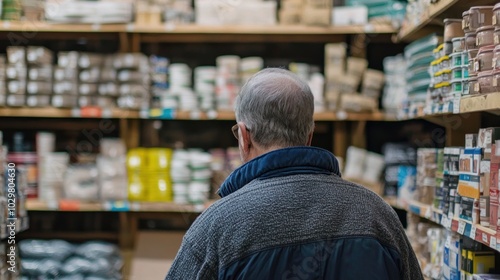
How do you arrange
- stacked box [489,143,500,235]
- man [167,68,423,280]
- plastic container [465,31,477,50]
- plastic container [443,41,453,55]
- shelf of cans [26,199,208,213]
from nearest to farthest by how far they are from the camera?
man [167,68,423,280], stacked box [489,143,500,235], plastic container [465,31,477,50], plastic container [443,41,453,55], shelf of cans [26,199,208,213]

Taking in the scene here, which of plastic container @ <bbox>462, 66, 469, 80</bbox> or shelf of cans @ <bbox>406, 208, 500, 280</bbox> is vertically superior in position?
plastic container @ <bbox>462, 66, 469, 80</bbox>

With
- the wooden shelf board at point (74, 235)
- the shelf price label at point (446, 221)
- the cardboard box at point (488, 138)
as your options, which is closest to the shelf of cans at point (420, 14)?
the cardboard box at point (488, 138)

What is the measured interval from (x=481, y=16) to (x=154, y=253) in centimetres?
355

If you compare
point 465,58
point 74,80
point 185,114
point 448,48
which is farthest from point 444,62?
point 74,80

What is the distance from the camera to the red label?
5.32 meters

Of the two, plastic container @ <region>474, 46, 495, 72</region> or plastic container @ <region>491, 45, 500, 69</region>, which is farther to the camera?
plastic container @ <region>474, 46, 495, 72</region>

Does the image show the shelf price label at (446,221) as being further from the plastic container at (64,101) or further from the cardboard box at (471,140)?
the plastic container at (64,101)

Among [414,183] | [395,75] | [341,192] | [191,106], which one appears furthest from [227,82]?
[341,192]

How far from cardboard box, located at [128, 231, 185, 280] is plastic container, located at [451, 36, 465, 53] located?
122 inches

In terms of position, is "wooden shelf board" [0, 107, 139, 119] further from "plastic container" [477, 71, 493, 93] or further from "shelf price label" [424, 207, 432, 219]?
"plastic container" [477, 71, 493, 93]

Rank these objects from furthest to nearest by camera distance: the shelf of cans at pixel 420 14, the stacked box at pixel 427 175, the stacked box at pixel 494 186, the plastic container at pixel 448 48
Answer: the stacked box at pixel 427 175
the shelf of cans at pixel 420 14
the plastic container at pixel 448 48
the stacked box at pixel 494 186

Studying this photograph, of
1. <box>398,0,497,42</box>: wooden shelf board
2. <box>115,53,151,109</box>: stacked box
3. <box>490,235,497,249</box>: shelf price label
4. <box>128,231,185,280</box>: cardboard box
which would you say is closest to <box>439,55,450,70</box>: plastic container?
<box>398,0,497,42</box>: wooden shelf board

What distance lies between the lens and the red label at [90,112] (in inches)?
210

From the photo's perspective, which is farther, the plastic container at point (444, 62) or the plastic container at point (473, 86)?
the plastic container at point (444, 62)
